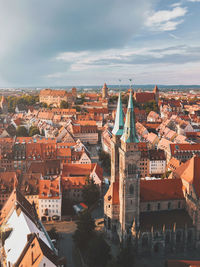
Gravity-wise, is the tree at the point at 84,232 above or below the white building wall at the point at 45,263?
below

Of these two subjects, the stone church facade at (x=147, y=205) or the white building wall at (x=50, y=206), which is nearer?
the stone church facade at (x=147, y=205)

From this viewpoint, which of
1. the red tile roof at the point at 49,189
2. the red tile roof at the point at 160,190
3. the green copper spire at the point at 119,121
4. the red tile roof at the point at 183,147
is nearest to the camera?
the red tile roof at the point at 160,190

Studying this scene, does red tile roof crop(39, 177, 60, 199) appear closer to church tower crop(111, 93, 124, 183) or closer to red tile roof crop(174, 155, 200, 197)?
church tower crop(111, 93, 124, 183)

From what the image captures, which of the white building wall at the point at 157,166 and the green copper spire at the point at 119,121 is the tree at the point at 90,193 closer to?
the green copper spire at the point at 119,121

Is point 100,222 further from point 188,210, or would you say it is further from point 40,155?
point 40,155

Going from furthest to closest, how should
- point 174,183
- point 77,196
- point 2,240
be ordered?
point 77,196 < point 174,183 < point 2,240

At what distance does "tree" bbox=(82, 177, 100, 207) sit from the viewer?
7062 cm

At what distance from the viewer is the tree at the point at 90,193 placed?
7062 centimetres

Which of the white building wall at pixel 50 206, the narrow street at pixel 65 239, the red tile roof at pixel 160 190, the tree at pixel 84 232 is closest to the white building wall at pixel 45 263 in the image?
the narrow street at pixel 65 239

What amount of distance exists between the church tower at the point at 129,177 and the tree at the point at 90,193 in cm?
1679

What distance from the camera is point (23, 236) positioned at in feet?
136

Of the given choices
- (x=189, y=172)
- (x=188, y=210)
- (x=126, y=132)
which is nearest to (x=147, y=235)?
(x=188, y=210)

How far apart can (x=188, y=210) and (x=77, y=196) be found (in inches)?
1207

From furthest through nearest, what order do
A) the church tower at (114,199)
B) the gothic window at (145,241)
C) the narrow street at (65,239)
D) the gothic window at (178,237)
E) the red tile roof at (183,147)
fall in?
1. the red tile roof at (183,147)
2. the church tower at (114,199)
3. the gothic window at (178,237)
4. the narrow street at (65,239)
5. the gothic window at (145,241)
